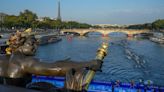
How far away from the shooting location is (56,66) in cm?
192

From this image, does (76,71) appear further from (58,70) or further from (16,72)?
(16,72)

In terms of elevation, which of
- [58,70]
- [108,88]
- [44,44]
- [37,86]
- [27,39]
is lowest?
[44,44]

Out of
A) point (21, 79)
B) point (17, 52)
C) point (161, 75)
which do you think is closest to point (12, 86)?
point (21, 79)

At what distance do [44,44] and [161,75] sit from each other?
29027 millimetres

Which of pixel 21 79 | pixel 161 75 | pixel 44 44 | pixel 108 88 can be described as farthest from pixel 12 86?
pixel 44 44

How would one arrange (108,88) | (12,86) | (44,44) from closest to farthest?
(12,86) → (108,88) → (44,44)

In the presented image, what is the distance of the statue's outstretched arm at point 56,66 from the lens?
1.89 m

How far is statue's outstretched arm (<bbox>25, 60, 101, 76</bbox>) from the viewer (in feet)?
6.21

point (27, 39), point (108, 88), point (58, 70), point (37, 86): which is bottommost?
point (108, 88)

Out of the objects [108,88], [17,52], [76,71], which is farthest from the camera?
[108,88]

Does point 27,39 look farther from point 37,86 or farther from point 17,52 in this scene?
point 37,86

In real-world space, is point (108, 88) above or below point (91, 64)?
below

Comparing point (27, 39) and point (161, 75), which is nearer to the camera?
point (27, 39)

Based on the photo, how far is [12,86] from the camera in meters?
2.00
